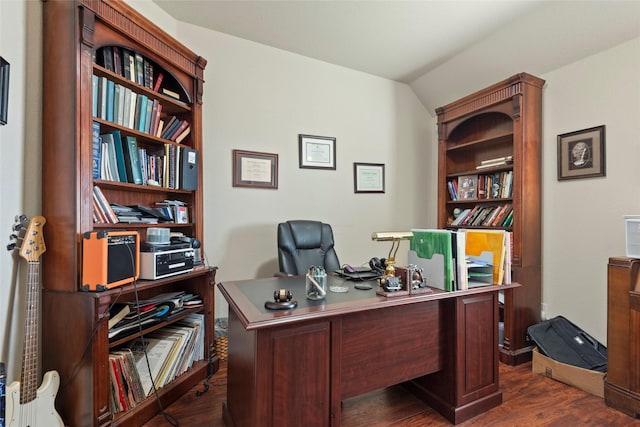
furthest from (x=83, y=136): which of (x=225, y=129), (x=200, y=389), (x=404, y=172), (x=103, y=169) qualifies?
(x=404, y=172)

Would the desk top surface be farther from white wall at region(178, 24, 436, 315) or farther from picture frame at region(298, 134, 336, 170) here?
picture frame at region(298, 134, 336, 170)

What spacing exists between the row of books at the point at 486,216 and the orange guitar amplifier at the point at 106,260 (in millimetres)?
2829

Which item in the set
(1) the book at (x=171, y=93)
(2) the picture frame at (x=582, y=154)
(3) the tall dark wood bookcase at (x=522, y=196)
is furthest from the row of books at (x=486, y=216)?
(1) the book at (x=171, y=93)

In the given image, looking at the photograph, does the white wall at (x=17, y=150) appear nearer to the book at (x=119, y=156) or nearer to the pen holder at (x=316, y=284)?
the book at (x=119, y=156)

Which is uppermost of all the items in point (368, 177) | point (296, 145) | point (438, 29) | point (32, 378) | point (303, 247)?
point (438, 29)

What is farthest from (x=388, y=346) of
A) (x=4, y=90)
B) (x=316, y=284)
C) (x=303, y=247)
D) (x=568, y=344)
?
(x=4, y=90)

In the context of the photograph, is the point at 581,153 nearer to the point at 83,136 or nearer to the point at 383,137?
the point at 383,137

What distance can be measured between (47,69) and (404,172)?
121 inches

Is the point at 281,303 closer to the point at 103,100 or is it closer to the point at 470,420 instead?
the point at 470,420

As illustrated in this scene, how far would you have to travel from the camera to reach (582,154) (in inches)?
90.5

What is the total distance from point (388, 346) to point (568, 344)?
1.61 m

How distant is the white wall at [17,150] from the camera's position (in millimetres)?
1367

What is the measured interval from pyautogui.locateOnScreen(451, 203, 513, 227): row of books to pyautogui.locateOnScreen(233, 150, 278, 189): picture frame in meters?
1.92

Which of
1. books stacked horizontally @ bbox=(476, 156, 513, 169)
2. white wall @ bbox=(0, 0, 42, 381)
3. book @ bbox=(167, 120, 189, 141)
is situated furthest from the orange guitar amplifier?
books stacked horizontally @ bbox=(476, 156, 513, 169)
